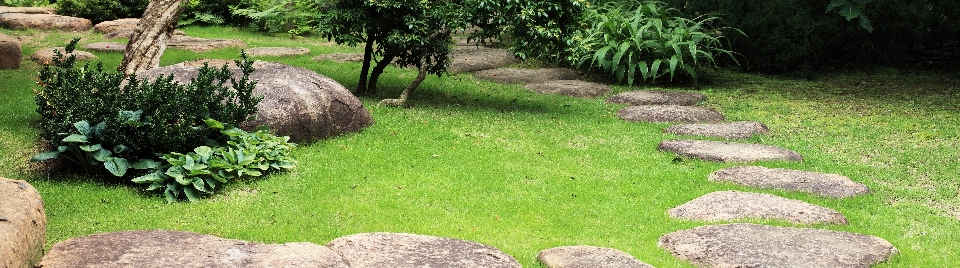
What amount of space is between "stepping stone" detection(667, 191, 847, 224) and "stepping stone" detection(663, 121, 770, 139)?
236cm

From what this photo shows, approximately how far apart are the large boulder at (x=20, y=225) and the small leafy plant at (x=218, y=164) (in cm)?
152

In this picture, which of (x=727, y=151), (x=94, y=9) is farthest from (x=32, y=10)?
(x=727, y=151)

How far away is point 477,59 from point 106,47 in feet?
15.9

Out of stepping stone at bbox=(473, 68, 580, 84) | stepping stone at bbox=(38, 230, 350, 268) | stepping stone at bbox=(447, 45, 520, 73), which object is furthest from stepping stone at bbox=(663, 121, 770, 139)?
stepping stone at bbox=(38, 230, 350, 268)

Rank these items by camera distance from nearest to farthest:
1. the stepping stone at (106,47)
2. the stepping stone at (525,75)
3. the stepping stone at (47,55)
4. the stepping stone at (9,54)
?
the stepping stone at (9,54)
the stepping stone at (47,55)
the stepping stone at (525,75)
the stepping stone at (106,47)

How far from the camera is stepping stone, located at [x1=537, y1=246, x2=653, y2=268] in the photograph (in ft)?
15.0

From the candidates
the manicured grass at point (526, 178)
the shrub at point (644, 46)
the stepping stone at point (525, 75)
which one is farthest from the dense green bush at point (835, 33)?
the stepping stone at point (525, 75)

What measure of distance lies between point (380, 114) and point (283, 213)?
3270mm

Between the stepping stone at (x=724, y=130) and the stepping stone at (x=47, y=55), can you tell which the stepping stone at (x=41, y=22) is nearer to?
the stepping stone at (x=47, y=55)

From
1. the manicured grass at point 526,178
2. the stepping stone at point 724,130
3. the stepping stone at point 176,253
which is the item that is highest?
the stepping stone at point 176,253

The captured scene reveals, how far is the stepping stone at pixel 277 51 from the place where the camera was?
12.6m

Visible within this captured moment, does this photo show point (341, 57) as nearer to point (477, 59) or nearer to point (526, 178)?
point (477, 59)

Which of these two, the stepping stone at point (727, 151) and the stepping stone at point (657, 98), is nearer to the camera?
the stepping stone at point (727, 151)

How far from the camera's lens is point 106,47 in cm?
1258
